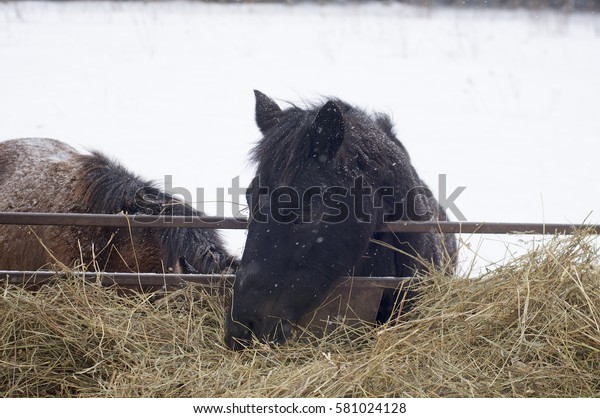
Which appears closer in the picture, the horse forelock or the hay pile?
the hay pile

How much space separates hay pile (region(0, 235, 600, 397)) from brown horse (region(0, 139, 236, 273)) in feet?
1.55

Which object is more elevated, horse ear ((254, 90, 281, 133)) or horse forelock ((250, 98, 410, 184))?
horse ear ((254, 90, 281, 133))

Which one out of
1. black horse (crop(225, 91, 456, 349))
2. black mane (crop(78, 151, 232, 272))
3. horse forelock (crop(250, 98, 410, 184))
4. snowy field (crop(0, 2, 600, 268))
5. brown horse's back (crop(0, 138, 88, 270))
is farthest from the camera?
snowy field (crop(0, 2, 600, 268))

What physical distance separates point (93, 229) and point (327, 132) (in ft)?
6.35

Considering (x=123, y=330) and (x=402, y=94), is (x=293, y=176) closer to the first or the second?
(x=123, y=330)

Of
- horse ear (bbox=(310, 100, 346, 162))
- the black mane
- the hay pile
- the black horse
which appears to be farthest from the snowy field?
horse ear (bbox=(310, 100, 346, 162))

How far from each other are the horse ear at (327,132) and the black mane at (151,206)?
1004 millimetres

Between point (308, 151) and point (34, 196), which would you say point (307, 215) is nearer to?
point (308, 151)

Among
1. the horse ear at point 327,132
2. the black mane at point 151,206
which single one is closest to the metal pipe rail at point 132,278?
the black mane at point 151,206

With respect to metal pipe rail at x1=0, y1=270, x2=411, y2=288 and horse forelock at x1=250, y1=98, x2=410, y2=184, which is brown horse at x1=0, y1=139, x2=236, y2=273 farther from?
horse forelock at x1=250, y1=98, x2=410, y2=184

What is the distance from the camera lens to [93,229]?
12.4ft

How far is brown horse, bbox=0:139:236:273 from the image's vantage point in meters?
3.47

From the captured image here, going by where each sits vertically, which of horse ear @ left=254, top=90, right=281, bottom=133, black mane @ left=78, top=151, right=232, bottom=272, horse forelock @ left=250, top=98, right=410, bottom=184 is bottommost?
black mane @ left=78, top=151, right=232, bottom=272

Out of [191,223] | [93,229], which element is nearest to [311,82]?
[93,229]
